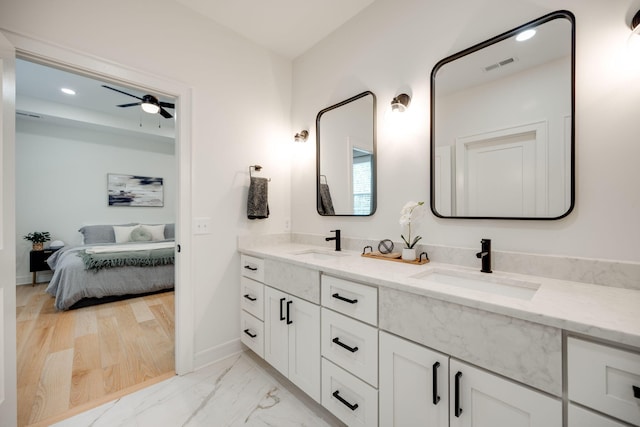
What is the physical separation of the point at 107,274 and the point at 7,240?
2478mm

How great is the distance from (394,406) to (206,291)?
1.52 metres

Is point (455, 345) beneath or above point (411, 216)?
beneath

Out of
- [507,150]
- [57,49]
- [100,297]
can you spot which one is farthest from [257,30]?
[100,297]

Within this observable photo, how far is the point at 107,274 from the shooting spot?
3.37m

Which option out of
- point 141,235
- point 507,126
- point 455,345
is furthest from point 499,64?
point 141,235

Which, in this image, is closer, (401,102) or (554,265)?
(554,265)

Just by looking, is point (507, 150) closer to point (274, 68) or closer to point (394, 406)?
point (394, 406)

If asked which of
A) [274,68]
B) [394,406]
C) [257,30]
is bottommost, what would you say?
[394,406]

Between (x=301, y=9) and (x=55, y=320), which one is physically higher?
(x=301, y=9)

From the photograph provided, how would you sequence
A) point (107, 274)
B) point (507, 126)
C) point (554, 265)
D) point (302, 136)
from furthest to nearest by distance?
point (107, 274), point (302, 136), point (507, 126), point (554, 265)

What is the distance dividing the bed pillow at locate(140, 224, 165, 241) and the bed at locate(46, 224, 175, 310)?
1.00m

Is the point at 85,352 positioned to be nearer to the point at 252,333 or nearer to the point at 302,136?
the point at 252,333

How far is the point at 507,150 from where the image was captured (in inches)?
51.2

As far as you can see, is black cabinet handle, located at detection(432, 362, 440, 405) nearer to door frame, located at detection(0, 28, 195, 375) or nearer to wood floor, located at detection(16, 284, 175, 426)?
door frame, located at detection(0, 28, 195, 375)
